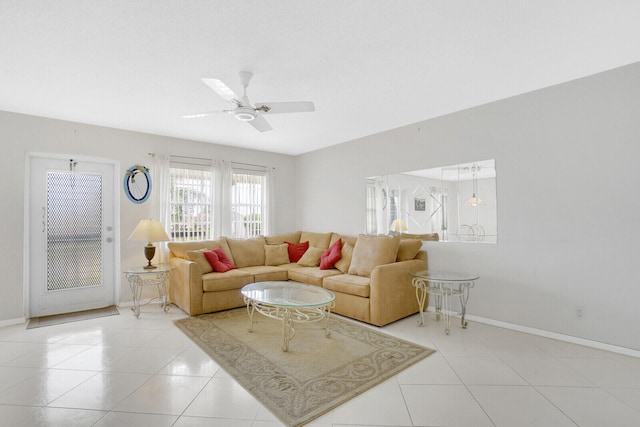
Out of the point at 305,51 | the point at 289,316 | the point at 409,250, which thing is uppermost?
the point at 305,51

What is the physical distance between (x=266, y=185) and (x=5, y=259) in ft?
12.0

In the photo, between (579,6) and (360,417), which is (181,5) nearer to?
(579,6)

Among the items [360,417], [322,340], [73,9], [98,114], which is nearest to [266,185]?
[98,114]

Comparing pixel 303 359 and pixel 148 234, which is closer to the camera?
pixel 303 359

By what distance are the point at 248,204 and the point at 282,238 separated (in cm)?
88

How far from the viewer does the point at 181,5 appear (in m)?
1.87

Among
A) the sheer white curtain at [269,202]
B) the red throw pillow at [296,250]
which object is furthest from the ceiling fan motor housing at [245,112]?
the sheer white curtain at [269,202]

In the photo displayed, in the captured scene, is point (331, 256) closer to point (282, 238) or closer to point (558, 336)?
point (282, 238)

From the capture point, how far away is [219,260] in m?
4.48

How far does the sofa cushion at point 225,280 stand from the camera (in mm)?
3977

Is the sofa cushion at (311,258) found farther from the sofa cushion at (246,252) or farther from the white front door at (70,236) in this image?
the white front door at (70,236)

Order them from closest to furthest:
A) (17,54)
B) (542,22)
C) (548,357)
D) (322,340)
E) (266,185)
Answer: (542,22), (17,54), (548,357), (322,340), (266,185)

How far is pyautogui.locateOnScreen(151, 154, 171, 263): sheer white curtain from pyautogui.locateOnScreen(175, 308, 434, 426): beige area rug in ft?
4.59

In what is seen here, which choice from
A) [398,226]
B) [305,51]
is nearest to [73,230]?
[305,51]
